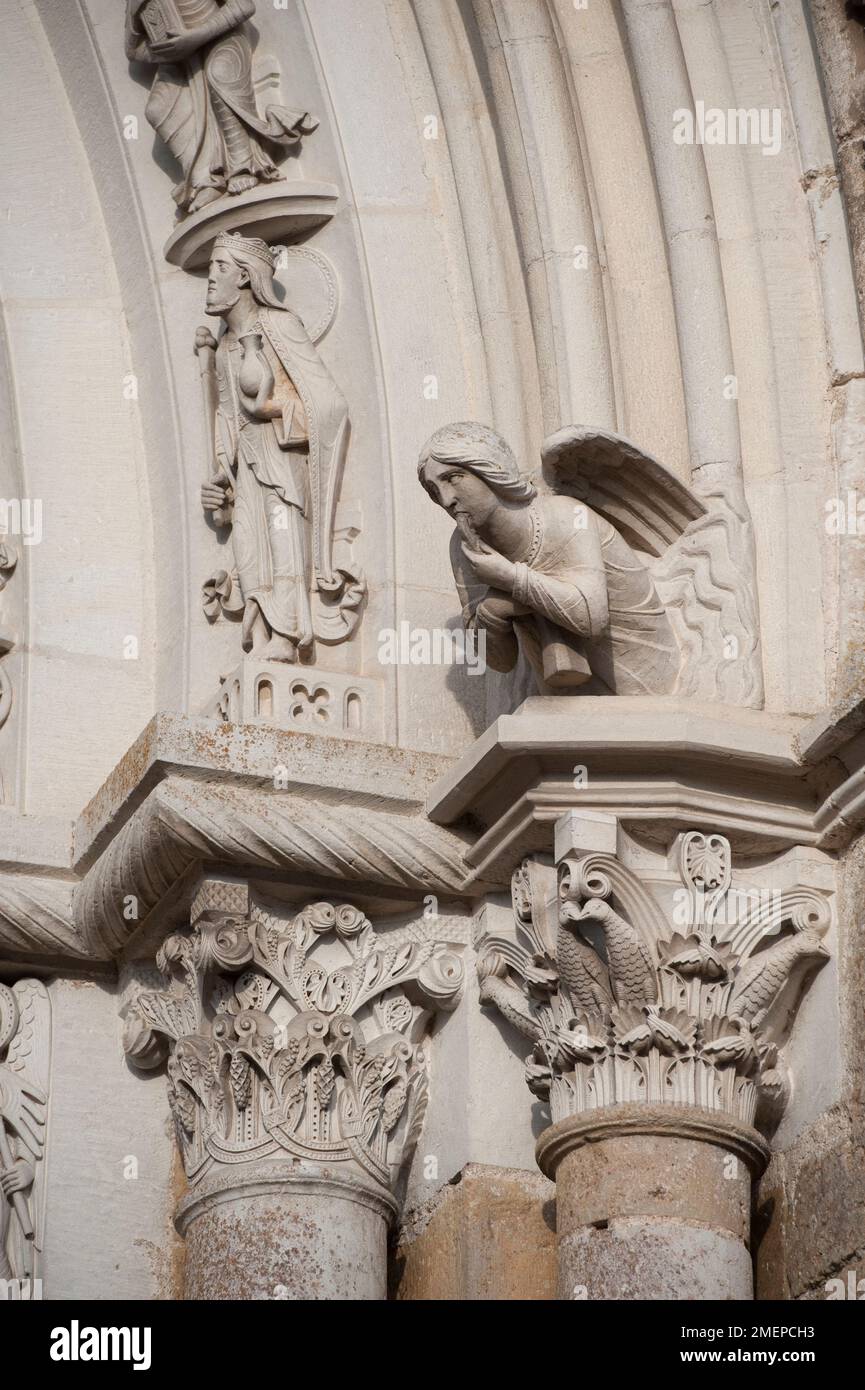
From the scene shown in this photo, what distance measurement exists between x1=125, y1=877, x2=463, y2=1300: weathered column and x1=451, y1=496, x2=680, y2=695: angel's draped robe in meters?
0.75

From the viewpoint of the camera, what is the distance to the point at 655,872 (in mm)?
5746

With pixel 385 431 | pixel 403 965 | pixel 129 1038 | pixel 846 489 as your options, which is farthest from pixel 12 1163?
pixel 846 489

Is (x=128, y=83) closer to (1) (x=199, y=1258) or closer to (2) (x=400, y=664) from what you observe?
(2) (x=400, y=664)

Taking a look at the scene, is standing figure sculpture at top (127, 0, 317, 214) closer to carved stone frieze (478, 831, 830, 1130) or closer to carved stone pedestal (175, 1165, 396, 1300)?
carved stone frieze (478, 831, 830, 1130)

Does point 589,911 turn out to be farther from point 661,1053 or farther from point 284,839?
point 284,839

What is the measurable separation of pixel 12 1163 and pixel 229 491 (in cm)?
161

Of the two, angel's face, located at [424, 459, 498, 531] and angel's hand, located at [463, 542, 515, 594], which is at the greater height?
angel's face, located at [424, 459, 498, 531]

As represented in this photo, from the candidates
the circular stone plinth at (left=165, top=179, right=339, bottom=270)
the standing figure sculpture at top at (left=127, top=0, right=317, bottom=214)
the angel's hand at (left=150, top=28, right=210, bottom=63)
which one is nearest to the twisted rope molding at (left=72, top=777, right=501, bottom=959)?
the circular stone plinth at (left=165, top=179, right=339, bottom=270)

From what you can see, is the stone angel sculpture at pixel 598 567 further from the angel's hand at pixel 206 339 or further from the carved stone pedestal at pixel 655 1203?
the angel's hand at pixel 206 339

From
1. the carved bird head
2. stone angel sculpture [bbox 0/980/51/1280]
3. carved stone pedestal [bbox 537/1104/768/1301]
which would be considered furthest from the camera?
stone angel sculpture [bbox 0/980/51/1280]

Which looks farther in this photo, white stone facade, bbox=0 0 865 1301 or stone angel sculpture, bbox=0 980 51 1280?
stone angel sculpture, bbox=0 980 51 1280

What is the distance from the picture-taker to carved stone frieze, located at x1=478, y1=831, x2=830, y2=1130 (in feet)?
18.3

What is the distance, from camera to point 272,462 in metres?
6.54
